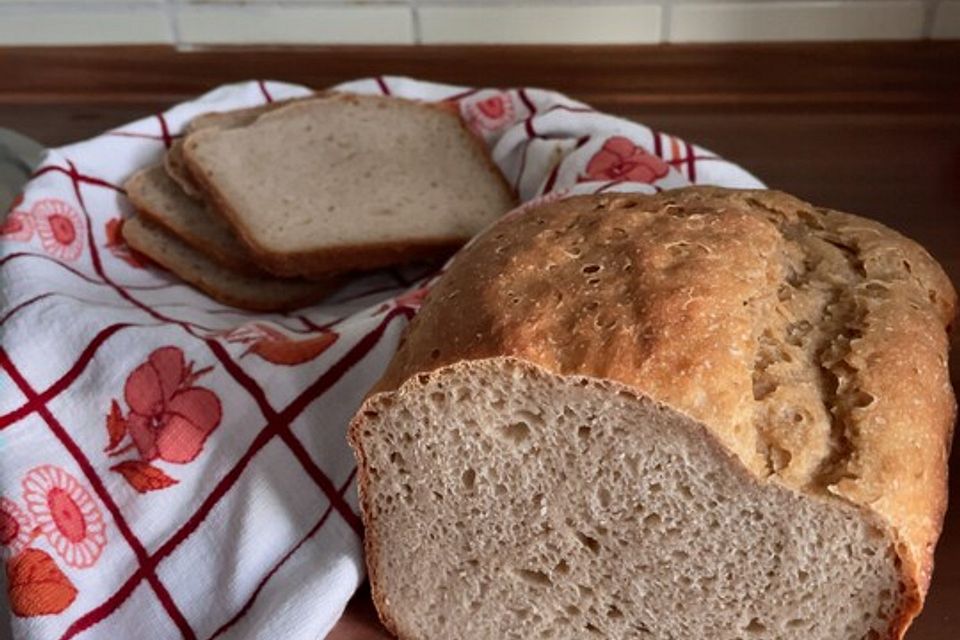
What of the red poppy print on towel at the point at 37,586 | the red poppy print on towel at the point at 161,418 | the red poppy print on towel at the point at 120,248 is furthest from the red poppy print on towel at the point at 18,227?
the red poppy print on towel at the point at 37,586

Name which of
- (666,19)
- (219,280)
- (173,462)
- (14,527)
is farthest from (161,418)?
(666,19)

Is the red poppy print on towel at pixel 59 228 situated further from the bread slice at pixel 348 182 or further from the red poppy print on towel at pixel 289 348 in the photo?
the red poppy print on towel at pixel 289 348

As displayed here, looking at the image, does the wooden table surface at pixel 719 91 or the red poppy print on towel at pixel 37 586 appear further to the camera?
the wooden table surface at pixel 719 91

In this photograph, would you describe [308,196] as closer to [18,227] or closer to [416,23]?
[18,227]

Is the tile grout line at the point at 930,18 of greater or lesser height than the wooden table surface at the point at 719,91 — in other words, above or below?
above

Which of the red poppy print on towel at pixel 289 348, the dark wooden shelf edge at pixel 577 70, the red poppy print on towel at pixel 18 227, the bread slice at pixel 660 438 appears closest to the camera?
the bread slice at pixel 660 438

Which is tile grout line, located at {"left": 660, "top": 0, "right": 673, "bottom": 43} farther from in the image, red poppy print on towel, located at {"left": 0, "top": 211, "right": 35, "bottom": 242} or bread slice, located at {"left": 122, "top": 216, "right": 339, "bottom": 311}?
red poppy print on towel, located at {"left": 0, "top": 211, "right": 35, "bottom": 242}

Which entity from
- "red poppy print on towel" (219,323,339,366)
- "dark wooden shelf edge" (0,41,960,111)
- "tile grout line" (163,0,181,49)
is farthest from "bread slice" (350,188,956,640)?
"tile grout line" (163,0,181,49)
